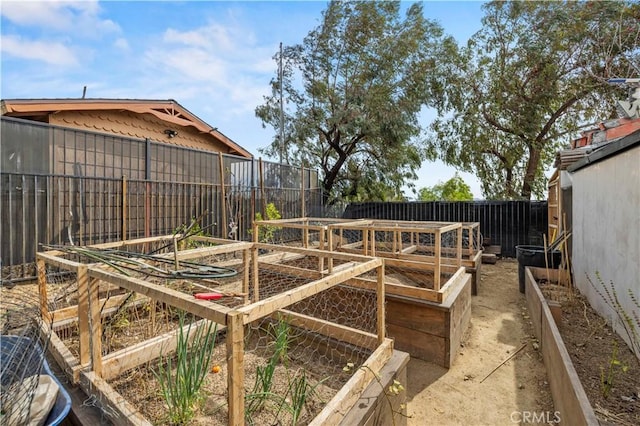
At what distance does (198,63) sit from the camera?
5.58 m

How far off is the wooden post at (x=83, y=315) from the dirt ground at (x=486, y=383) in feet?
6.83

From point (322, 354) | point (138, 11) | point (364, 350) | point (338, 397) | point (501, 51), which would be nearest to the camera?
point (338, 397)

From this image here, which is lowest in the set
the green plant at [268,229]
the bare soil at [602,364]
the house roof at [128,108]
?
the bare soil at [602,364]

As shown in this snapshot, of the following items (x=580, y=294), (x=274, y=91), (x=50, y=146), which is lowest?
(x=580, y=294)

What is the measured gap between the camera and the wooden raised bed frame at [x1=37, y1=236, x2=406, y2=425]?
3.47 ft

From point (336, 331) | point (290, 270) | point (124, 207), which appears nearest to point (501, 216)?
point (290, 270)

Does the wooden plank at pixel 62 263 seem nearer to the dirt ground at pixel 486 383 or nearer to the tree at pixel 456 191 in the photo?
the dirt ground at pixel 486 383

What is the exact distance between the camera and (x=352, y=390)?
1.55m

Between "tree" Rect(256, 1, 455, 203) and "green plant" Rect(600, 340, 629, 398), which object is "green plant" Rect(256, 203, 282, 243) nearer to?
"tree" Rect(256, 1, 455, 203)

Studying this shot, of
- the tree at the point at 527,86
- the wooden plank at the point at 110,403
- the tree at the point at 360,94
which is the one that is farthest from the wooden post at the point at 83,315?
the tree at the point at 527,86

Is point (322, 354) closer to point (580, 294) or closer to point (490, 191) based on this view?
point (580, 294)

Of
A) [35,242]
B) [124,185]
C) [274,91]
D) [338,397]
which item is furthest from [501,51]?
Result: [35,242]

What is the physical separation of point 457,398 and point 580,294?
2.67m

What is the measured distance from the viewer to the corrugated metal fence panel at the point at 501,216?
813 centimetres
